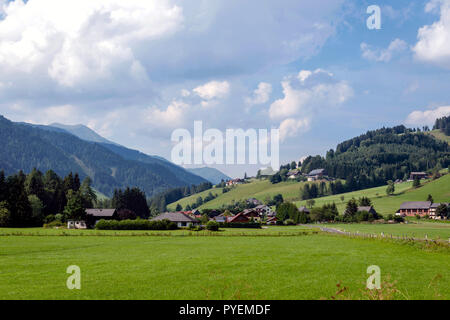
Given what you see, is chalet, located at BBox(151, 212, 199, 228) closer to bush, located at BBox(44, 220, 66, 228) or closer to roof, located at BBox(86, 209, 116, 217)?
roof, located at BBox(86, 209, 116, 217)

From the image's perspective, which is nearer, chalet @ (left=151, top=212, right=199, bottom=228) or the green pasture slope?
the green pasture slope

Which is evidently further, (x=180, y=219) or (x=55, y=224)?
(x=180, y=219)

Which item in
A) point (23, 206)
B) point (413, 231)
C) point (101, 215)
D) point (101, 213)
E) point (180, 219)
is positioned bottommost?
point (413, 231)

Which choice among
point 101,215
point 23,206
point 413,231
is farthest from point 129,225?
point 413,231

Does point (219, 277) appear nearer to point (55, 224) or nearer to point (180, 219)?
point (55, 224)

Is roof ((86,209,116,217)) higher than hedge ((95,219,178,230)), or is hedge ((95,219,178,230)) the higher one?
roof ((86,209,116,217))

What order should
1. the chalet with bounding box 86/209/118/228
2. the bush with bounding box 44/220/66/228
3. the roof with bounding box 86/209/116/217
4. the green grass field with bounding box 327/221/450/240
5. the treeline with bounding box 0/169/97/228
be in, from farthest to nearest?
the roof with bounding box 86/209/116/217 → the chalet with bounding box 86/209/118/228 → the bush with bounding box 44/220/66/228 → the treeline with bounding box 0/169/97/228 → the green grass field with bounding box 327/221/450/240

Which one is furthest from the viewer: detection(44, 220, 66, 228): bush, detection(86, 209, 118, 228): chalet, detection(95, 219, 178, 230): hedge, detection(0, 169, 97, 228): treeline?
detection(86, 209, 118, 228): chalet

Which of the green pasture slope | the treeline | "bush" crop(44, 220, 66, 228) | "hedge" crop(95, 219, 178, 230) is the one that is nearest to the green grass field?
the green pasture slope

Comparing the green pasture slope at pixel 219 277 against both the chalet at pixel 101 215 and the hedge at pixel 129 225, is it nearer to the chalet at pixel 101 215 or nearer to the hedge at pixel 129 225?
the hedge at pixel 129 225
